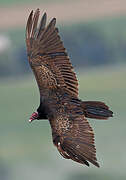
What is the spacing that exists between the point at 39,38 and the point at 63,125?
1567 millimetres

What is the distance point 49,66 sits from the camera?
10.3m

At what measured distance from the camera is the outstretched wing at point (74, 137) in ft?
28.8

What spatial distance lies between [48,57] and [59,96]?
64cm

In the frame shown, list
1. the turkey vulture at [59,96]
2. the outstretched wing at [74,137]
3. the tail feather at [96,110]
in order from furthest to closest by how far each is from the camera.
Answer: the tail feather at [96,110]
the turkey vulture at [59,96]
the outstretched wing at [74,137]

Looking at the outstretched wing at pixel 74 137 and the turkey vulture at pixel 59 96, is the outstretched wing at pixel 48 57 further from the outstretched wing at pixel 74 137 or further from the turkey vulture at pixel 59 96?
the outstretched wing at pixel 74 137

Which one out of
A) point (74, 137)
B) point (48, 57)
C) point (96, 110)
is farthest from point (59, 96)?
point (74, 137)

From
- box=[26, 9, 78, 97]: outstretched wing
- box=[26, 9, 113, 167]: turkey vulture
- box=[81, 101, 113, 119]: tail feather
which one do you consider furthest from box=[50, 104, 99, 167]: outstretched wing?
box=[26, 9, 78, 97]: outstretched wing

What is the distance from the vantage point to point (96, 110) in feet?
31.9

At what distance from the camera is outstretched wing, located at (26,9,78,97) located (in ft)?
33.2

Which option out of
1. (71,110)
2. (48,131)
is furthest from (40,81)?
(48,131)

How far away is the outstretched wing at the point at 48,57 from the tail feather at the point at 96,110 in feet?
1.00

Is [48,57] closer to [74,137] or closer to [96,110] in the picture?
[96,110]

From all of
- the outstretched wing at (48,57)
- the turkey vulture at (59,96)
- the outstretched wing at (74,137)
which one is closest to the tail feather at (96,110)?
the turkey vulture at (59,96)

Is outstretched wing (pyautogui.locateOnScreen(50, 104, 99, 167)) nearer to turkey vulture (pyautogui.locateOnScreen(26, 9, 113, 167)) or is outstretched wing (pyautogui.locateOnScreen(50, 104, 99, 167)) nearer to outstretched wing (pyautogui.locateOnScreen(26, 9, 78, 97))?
turkey vulture (pyautogui.locateOnScreen(26, 9, 113, 167))
